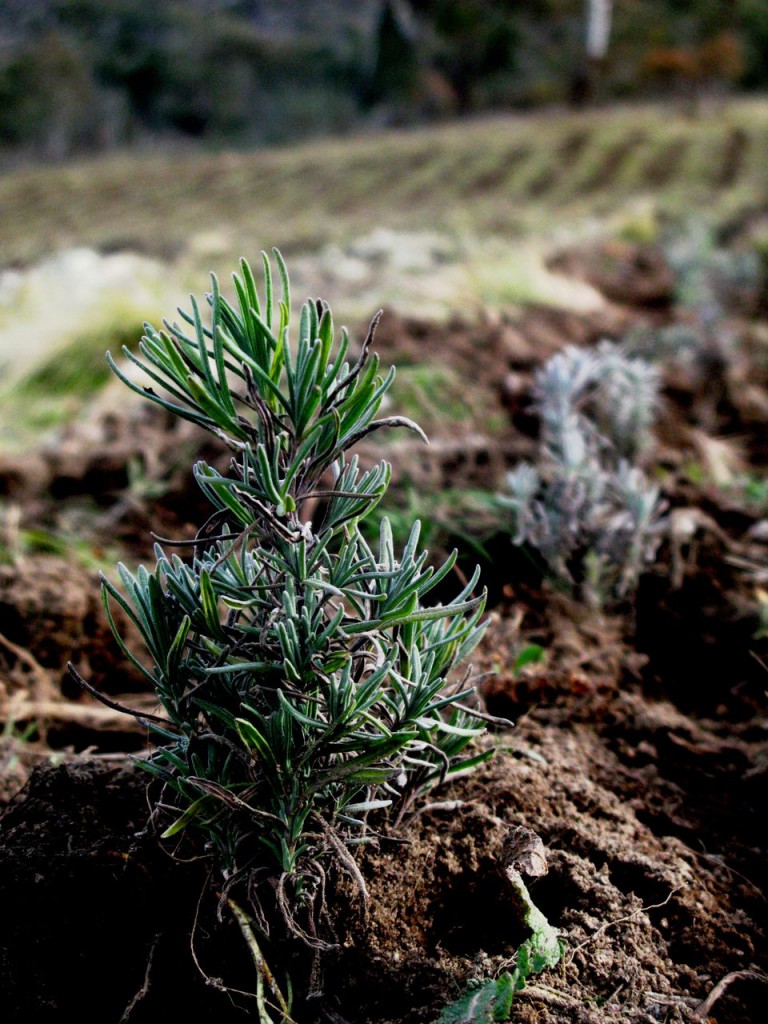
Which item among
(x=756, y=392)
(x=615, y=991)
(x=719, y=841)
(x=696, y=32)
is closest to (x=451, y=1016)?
(x=615, y=991)

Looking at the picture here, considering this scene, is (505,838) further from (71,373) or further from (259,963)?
(71,373)

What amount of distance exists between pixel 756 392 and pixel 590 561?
7.62ft

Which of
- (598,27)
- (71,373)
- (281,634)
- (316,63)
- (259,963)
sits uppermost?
(598,27)

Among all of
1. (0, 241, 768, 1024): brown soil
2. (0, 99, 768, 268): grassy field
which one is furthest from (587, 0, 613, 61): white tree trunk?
(0, 241, 768, 1024): brown soil

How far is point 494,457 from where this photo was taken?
263 cm

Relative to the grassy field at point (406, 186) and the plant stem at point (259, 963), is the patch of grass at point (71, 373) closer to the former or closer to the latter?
the plant stem at point (259, 963)

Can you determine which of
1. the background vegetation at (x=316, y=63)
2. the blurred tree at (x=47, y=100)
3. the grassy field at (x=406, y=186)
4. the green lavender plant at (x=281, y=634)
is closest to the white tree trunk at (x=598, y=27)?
the background vegetation at (x=316, y=63)

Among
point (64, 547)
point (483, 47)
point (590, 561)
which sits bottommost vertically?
point (64, 547)

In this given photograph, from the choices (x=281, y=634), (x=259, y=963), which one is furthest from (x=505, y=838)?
(x=281, y=634)

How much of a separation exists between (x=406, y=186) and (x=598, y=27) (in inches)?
710

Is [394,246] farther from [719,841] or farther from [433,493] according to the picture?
[719,841]

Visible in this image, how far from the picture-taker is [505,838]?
1.17 m

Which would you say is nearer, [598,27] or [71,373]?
[71,373]

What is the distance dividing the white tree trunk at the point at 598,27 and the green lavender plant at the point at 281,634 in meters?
32.2
